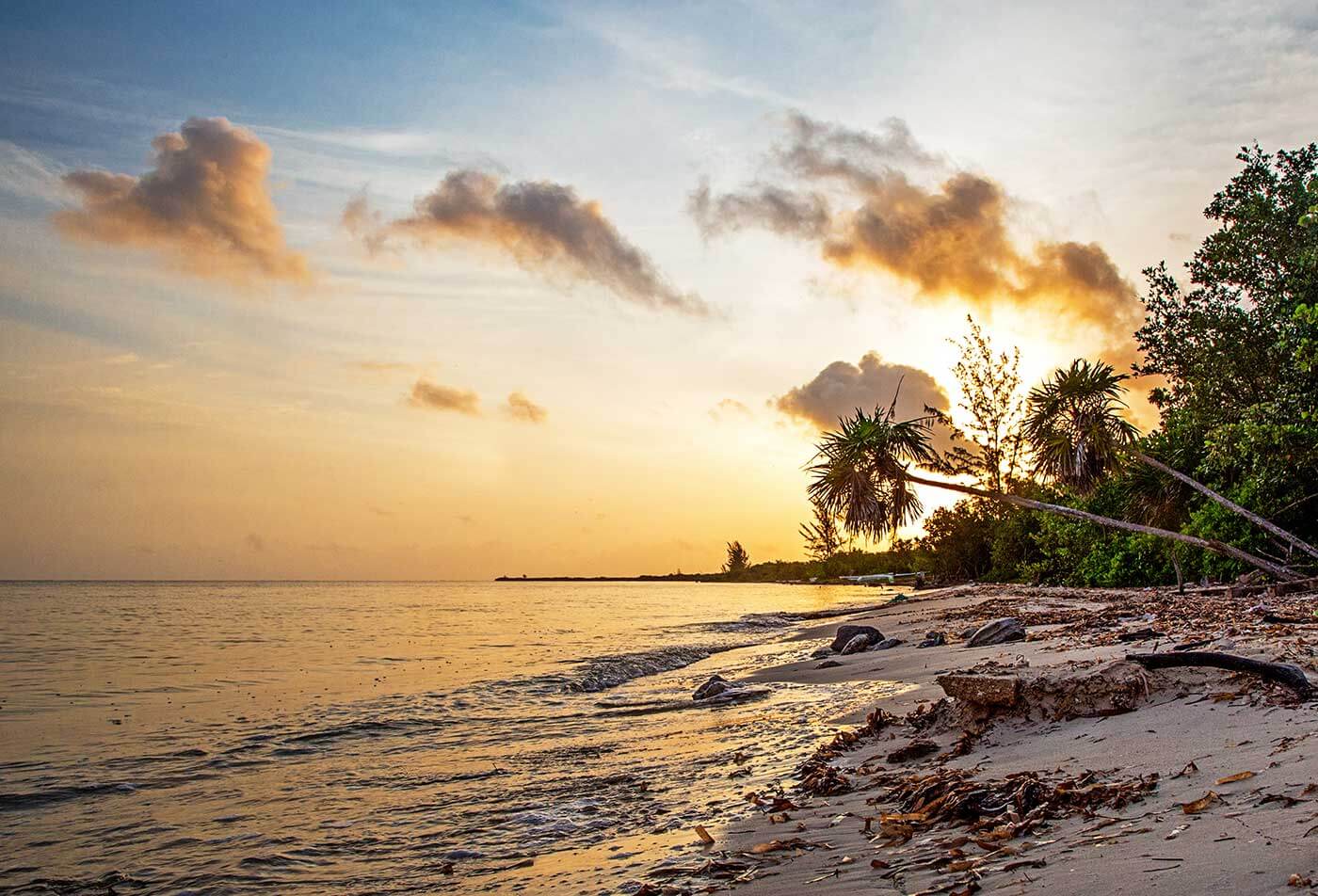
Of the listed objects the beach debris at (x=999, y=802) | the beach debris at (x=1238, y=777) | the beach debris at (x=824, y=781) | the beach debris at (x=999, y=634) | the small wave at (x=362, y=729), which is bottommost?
the small wave at (x=362, y=729)

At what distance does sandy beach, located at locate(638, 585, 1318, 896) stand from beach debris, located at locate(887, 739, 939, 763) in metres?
0.01

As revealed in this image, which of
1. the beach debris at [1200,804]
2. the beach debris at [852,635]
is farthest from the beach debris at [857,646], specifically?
the beach debris at [1200,804]

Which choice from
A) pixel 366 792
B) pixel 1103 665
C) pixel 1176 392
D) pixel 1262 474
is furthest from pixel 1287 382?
pixel 366 792

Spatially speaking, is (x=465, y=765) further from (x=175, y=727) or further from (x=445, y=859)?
(x=175, y=727)

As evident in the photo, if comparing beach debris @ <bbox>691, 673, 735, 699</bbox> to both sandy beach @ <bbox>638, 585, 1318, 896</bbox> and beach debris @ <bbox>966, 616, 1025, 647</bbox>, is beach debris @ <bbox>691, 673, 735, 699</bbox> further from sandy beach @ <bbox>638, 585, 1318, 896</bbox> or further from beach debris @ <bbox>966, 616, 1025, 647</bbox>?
beach debris @ <bbox>966, 616, 1025, 647</bbox>

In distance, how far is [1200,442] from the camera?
85.0 feet

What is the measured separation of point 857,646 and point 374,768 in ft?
40.0

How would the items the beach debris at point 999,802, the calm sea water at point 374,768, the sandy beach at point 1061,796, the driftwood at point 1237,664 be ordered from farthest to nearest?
the calm sea water at point 374,768 < the driftwood at point 1237,664 < the beach debris at point 999,802 < the sandy beach at point 1061,796

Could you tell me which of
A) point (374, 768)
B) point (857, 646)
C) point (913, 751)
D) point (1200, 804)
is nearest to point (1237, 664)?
point (913, 751)

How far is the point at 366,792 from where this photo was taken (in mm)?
8172

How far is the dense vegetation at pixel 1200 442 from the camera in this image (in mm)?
18328

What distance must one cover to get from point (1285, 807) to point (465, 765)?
7.78m

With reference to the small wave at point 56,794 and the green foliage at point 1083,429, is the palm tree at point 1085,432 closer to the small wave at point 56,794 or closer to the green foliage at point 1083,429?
the green foliage at point 1083,429

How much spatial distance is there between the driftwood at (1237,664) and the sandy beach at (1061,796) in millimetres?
87
